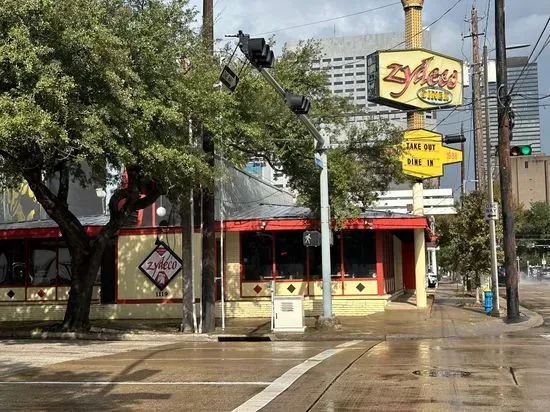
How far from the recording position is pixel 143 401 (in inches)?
331

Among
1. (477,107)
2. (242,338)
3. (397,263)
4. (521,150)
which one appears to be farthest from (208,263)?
(477,107)

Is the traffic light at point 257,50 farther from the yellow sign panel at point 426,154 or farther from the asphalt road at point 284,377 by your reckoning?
the yellow sign panel at point 426,154

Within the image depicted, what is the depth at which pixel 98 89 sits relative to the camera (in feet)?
44.3

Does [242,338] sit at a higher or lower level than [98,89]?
lower

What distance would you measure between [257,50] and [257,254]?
1211 centimetres

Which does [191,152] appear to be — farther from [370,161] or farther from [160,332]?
[370,161]

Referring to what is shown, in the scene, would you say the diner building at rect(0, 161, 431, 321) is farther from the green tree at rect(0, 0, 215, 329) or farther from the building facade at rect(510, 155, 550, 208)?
the building facade at rect(510, 155, 550, 208)

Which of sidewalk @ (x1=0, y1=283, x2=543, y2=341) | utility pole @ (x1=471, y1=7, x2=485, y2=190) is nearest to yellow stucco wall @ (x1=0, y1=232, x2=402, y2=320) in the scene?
sidewalk @ (x1=0, y1=283, x2=543, y2=341)

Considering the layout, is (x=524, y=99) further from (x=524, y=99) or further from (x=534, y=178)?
(x=534, y=178)

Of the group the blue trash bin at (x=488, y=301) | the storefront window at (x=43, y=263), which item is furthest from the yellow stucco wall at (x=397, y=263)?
the storefront window at (x=43, y=263)

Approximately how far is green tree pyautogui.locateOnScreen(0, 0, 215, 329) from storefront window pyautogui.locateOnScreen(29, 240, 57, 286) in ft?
25.1

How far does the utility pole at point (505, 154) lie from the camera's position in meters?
20.7

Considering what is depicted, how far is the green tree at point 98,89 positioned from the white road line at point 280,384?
5351 millimetres

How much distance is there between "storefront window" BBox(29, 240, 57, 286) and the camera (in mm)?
24375
